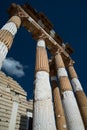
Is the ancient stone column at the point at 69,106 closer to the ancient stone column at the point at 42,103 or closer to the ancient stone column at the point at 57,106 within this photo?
the ancient stone column at the point at 57,106

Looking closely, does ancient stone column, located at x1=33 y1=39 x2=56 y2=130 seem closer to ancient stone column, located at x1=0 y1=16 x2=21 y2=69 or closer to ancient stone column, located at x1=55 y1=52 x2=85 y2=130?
ancient stone column, located at x1=0 y1=16 x2=21 y2=69

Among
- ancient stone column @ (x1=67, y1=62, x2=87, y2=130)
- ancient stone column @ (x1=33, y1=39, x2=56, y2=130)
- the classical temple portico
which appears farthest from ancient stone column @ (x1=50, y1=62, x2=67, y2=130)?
ancient stone column @ (x1=33, y1=39, x2=56, y2=130)

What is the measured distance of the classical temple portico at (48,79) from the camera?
612cm

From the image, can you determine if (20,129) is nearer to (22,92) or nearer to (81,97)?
(22,92)

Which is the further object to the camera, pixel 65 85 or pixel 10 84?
pixel 10 84

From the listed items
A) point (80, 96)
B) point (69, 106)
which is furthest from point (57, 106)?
point (69, 106)

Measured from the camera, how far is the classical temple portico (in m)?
6.12

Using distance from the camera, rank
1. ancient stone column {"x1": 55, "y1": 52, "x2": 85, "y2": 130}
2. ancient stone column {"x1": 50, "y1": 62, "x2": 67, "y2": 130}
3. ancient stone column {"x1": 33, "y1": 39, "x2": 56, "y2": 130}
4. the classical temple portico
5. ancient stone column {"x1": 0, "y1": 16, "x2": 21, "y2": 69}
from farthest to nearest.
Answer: ancient stone column {"x1": 50, "y1": 62, "x2": 67, "y2": 130}, ancient stone column {"x1": 55, "y1": 52, "x2": 85, "y2": 130}, ancient stone column {"x1": 0, "y1": 16, "x2": 21, "y2": 69}, the classical temple portico, ancient stone column {"x1": 33, "y1": 39, "x2": 56, "y2": 130}

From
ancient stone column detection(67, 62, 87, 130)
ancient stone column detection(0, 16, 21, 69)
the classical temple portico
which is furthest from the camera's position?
ancient stone column detection(67, 62, 87, 130)

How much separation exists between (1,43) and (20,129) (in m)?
9.70

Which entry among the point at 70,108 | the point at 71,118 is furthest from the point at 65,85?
the point at 71,118

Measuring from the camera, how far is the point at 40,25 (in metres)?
13.4

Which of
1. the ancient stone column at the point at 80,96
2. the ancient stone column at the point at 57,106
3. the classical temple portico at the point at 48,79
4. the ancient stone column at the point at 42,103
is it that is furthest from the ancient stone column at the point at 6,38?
the ancient stone column at the point at 57,106

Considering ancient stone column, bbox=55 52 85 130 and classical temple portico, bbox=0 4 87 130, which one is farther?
ancient stone column, bbox=55 52 85 130
